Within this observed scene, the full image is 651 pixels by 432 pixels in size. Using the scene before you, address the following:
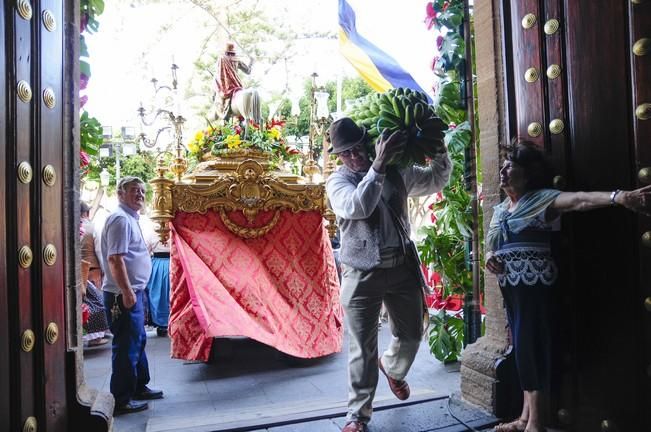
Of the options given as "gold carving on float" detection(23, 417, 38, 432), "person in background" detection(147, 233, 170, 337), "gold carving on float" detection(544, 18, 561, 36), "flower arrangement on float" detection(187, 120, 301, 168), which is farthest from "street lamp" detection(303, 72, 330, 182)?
"gold carving on float" detection(23, 417, 38, 432)

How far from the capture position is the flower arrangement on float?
5.04 m

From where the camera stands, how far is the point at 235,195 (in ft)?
15.3

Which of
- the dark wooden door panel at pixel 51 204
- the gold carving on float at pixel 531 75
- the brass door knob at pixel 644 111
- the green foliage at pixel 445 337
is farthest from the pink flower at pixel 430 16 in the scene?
the dark wooden door panel at pixel 51 204

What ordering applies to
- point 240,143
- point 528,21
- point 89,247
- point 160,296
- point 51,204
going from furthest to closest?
point 160,296, point 89,247, point 240,143, point 528,21, point 51,204

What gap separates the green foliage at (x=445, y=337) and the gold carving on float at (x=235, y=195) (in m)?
1.56

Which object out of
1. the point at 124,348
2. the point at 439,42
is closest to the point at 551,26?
the point at 439,42

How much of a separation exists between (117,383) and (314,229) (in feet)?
7.44

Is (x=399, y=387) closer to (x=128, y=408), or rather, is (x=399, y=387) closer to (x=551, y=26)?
(x=128, y=408)

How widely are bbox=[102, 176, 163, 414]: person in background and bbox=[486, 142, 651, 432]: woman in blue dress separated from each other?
101 inches

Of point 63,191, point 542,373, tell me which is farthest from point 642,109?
point 63,191

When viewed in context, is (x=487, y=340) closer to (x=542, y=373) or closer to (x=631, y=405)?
(x=542, y=373)

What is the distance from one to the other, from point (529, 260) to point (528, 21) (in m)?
1.32

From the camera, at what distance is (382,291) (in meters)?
2.74

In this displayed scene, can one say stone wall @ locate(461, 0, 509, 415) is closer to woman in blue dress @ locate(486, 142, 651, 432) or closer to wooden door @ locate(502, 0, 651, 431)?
wooden door @ locate(502, 0, 651, 431)
